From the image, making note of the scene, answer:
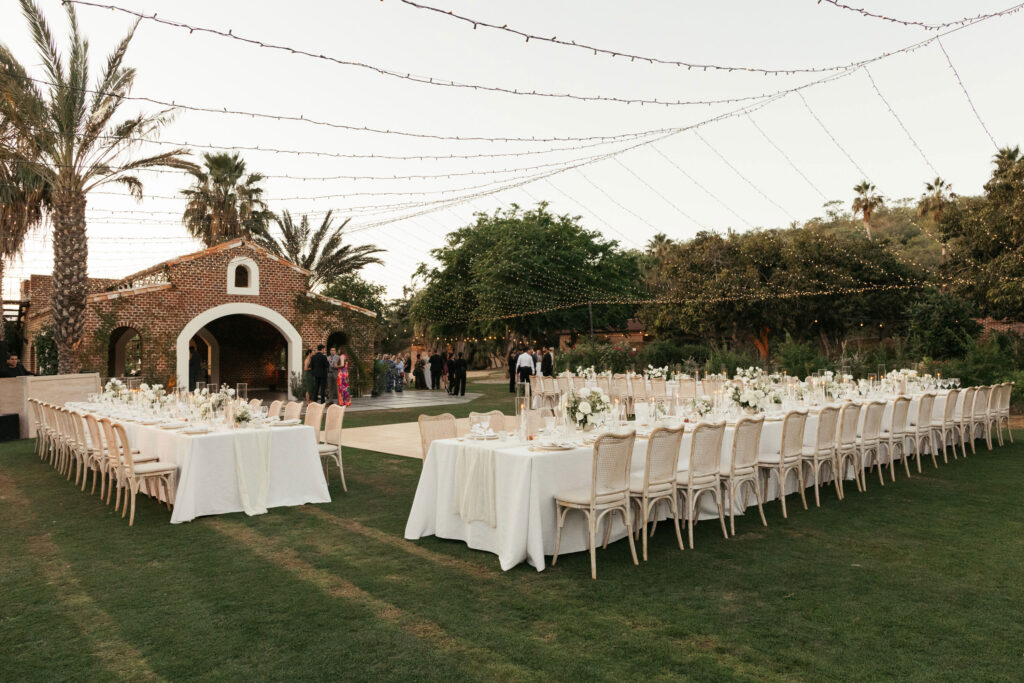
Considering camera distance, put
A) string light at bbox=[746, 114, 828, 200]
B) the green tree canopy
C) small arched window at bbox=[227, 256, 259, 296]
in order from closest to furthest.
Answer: string light at bbox=[746, 114, 828, 200] → small arched window at bbox=[227, 256, 259, 296] → the green tree canopy

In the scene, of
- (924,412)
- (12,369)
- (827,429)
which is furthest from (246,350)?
(827,429)

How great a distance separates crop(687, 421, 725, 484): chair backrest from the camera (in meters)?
5.92

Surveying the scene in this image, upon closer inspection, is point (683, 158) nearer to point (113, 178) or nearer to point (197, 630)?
point (197, 630)

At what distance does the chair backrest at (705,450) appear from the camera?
5.92 m

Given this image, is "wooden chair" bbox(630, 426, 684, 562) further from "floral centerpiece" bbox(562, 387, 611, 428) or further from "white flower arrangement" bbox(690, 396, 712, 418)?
"white flower arrangement" bbox(690, 396, 712, 418)

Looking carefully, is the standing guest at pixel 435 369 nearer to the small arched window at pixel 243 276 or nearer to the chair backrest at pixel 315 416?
the small arched window at pixel 243 276

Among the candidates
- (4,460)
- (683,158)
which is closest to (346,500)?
(4,460)

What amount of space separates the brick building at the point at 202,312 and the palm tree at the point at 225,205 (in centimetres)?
683

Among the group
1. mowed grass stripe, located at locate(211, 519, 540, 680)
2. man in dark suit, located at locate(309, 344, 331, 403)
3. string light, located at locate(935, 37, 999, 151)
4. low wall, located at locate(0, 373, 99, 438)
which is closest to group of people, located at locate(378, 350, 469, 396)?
man in dark suit, located at locate(309, 344, 331, 403)

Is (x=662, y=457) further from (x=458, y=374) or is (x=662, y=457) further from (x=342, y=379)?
(x=458, y=374)

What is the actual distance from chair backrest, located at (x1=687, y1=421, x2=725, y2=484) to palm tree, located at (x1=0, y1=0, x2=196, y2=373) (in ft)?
40.8

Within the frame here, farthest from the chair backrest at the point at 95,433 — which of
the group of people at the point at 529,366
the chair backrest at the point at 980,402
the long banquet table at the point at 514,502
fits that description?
the group of people at the point at 529,366

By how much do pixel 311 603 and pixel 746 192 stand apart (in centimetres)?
1259

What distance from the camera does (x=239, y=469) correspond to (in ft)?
23.8
